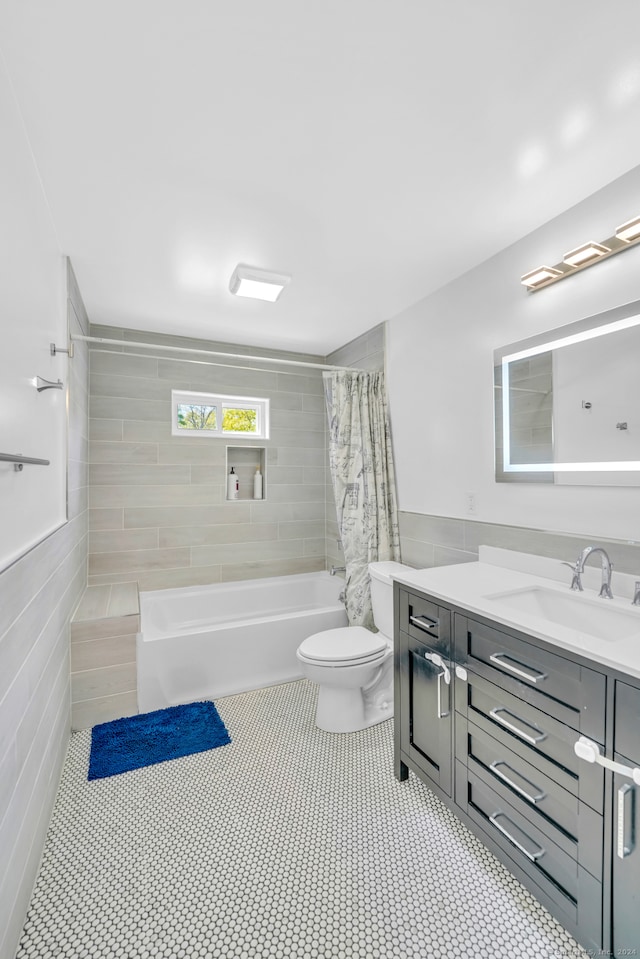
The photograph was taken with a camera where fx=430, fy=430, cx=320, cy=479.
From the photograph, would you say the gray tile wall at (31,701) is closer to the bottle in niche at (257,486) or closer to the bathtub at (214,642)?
the bathtub at (214,642)

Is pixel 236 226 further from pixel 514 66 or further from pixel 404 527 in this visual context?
pixel 404 527

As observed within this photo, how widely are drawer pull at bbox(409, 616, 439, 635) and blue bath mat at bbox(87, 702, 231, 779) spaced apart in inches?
47.0

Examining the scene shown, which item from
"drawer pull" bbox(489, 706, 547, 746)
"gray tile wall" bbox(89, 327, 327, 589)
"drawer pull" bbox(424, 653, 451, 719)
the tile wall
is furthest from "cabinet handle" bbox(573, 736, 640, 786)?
"gray tile wall" bbox(89, 327, 327, 589)

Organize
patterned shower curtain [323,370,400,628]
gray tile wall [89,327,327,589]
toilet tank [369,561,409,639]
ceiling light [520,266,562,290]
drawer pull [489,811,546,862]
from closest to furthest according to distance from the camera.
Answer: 1. drawer pull [489,811,546,862]
2. ceiling light [520,266,562,290]
3. toilet tank [369,561,409,639]
4. patterned shower curtain [323,370,400,628]
5. gray tile wall [89,327,327,589]

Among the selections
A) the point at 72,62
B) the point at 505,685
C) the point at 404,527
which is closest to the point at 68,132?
the point at 72,62

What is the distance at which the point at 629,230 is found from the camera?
150 cm

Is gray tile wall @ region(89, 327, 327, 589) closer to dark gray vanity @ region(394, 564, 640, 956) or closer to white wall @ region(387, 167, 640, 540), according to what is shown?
white wall @ region(387, 167, 640, 540)

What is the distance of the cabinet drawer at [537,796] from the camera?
110 centimetres

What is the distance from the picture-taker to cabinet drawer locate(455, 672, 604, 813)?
1.12m

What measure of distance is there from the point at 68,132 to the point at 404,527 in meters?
2.49

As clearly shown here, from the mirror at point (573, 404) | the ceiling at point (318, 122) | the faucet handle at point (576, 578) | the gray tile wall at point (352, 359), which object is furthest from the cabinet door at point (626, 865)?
the gray tile wall at point (352, 359)

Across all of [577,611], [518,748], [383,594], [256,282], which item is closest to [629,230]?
[577,611]

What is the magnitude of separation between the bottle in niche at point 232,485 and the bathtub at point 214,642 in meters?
0.72

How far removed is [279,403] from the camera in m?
3.70
